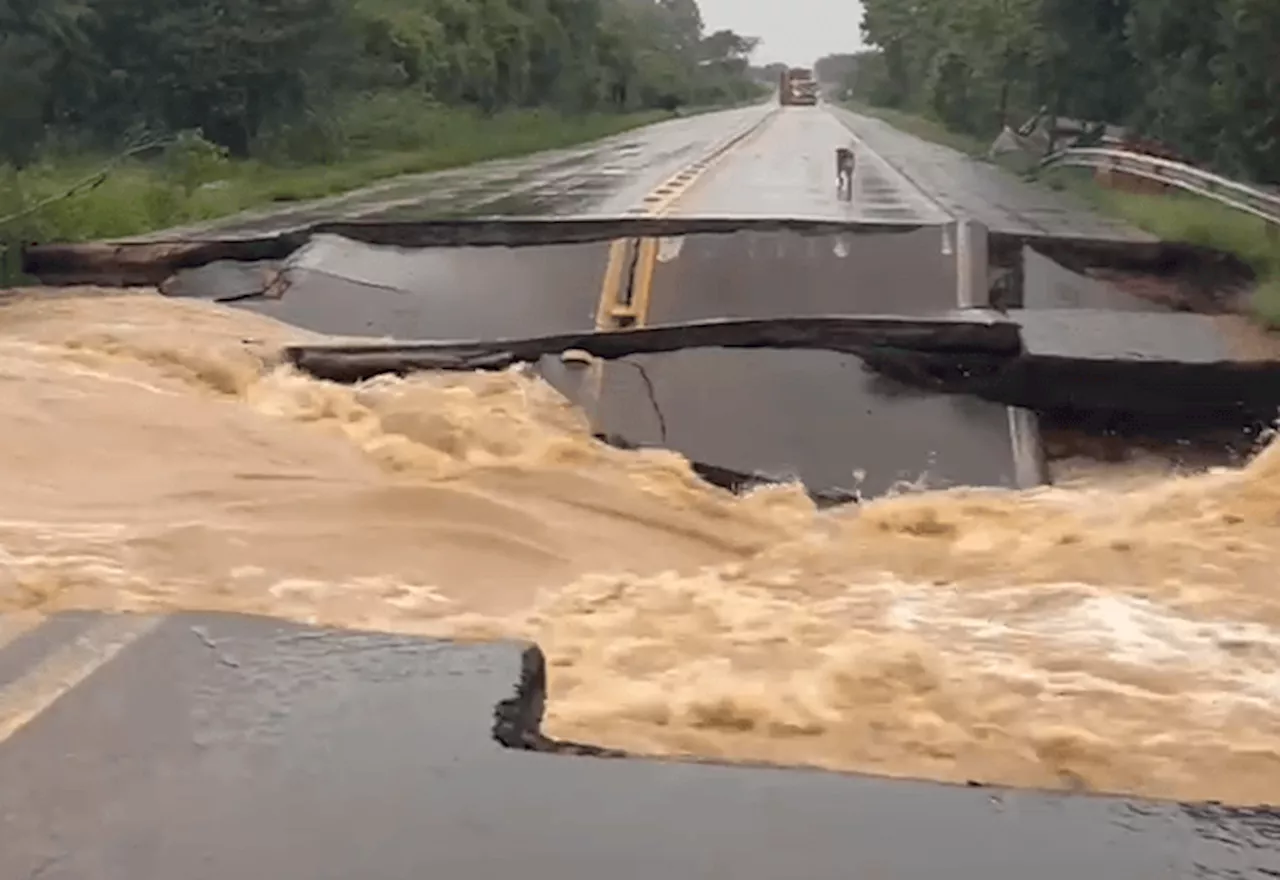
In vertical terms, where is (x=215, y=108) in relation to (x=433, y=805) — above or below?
above

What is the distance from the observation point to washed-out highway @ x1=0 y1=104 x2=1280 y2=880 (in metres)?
4.01

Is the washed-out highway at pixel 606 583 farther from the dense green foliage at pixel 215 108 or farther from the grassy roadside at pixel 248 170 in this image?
the dense green foliage at pixel 215 108

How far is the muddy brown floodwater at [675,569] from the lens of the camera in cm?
555

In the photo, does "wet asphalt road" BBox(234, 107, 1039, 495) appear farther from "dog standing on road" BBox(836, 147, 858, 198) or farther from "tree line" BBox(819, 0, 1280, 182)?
"tree line" BBox(819, 0, 1280, 182)

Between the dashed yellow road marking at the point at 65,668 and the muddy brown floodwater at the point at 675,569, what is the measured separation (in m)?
1.22

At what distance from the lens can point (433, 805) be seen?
4.05 meters

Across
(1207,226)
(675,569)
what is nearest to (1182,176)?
(1207,226)

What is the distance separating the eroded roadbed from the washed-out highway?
12 mm

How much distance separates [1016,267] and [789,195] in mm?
8684

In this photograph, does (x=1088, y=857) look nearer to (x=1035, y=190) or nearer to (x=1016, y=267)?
(x=1016, y=267)

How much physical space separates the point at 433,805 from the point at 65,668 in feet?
4.31

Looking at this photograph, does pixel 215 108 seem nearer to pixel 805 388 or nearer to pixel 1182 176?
pixel 1182 176

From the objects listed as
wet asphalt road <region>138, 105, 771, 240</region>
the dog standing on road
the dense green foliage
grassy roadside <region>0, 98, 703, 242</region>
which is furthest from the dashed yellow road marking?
the dog standing on road

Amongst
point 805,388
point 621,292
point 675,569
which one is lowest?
point 675,569
